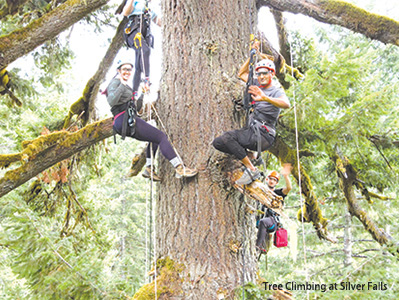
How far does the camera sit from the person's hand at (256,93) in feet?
12.0

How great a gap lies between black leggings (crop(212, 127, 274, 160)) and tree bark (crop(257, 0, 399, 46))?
142 centimetres

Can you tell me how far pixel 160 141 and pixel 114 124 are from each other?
545 millimetres

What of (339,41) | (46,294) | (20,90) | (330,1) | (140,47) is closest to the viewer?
(330,1)

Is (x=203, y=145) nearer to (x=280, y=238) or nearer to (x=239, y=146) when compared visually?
(x=239, y=146)

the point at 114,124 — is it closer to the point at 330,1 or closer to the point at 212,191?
the point at 212,191

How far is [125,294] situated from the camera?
15.1 ft

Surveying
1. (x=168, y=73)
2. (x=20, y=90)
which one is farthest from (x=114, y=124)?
(x=20, y=90)

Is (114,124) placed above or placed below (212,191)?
above

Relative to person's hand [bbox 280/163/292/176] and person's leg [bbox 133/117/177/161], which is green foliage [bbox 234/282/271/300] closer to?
person's leg [bbox 133/117/177/161]

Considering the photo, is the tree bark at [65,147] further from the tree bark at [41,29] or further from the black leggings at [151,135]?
the tree bark at [41,29]

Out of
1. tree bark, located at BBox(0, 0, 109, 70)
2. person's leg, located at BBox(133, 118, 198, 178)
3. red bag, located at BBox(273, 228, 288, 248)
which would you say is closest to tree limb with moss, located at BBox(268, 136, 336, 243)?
red bag, located at BBox(273, 228, 288, 248)

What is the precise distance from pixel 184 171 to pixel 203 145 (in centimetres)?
36

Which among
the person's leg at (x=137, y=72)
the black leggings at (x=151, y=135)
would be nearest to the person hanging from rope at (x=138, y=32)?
the person's leg at (x=137, y=72)

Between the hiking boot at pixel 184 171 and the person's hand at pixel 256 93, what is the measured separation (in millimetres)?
942
